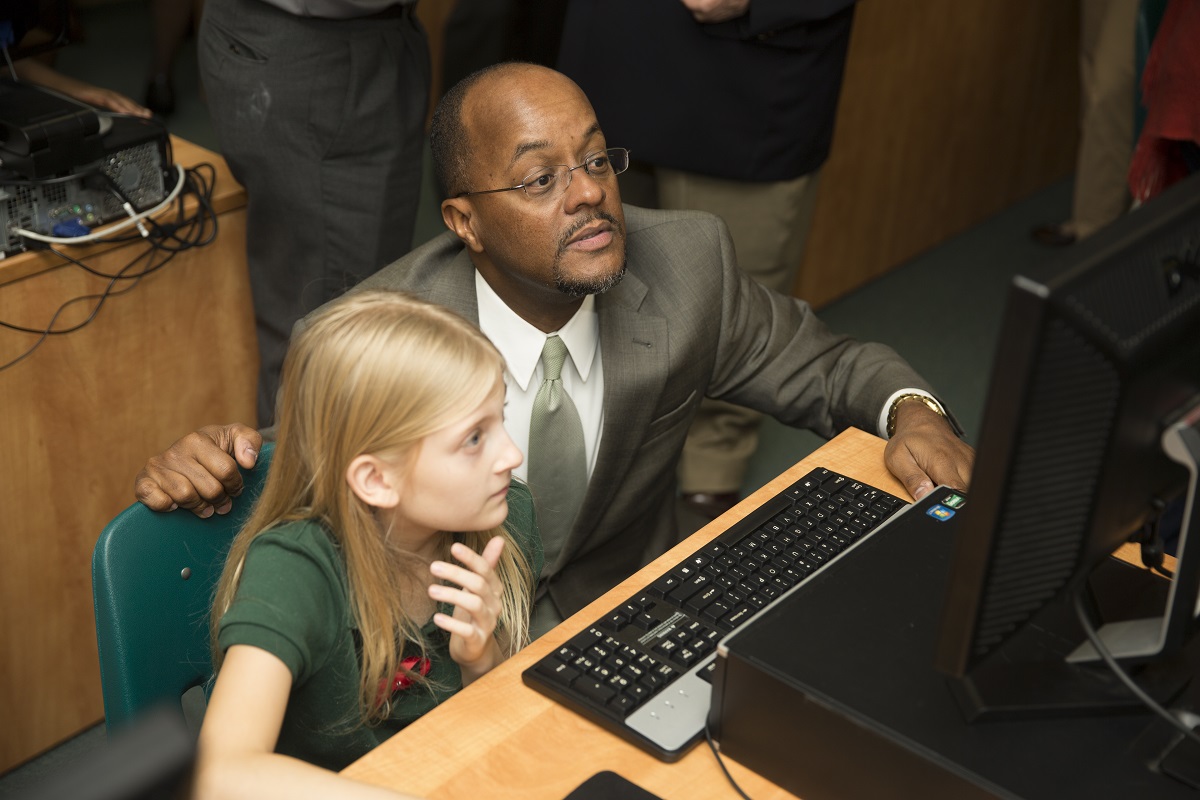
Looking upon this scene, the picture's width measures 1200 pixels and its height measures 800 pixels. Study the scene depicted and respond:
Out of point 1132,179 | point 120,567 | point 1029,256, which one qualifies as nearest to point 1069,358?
point 120,567

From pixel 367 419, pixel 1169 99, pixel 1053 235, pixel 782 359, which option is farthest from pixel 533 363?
pixel 1053 235

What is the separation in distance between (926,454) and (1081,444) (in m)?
0.59

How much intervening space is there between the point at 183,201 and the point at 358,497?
951mm

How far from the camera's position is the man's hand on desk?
1.38 m

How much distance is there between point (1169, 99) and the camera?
2.01m

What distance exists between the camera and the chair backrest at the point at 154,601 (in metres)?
1.23

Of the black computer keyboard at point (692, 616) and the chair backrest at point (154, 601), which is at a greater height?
the black computer keyboard at point (692, 616)

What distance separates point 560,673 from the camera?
1.12 meters

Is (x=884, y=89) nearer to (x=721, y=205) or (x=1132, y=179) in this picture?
(x=721, y=205)

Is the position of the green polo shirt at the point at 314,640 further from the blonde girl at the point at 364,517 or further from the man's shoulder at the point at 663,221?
the man's shoulder at the point at 663,221

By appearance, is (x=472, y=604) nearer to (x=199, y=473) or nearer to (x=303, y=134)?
(x=199, y=473)

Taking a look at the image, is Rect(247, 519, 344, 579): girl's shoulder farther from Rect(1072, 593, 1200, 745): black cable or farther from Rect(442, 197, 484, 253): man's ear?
Rect(1072, 593, 1200, 745): black cable

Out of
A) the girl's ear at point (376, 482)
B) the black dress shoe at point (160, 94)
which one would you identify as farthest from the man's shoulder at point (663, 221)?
the black dress shoe at point (160, 94)

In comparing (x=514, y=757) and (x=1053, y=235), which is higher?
(x=514, y=757)
